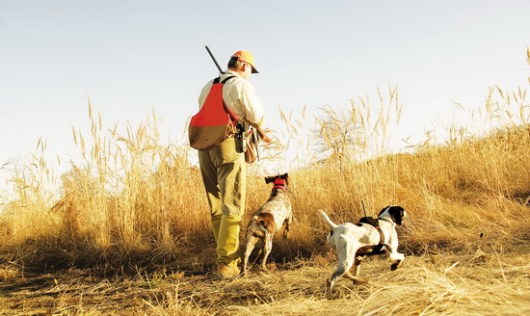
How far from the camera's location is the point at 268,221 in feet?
14.5

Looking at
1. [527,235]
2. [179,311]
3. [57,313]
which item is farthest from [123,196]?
[527,235]

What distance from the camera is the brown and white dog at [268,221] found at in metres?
4.39

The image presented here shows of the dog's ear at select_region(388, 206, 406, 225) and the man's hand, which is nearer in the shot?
the dog's ear at select_region(388, 206, 406, 225)

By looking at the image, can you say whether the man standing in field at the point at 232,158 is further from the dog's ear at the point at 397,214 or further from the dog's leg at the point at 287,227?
the dog's ear at the point at 397,214

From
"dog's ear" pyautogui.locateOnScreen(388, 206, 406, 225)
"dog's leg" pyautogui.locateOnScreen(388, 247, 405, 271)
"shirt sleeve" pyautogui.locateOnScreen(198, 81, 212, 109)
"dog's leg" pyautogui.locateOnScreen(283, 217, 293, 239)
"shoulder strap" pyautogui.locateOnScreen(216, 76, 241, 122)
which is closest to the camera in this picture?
"dog's leg" pyautogui.locateOnScreen(388, 247, 405, 271)

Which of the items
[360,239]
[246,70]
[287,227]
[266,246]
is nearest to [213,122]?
[246,70]

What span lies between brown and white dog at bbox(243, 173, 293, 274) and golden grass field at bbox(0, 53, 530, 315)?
22 centimetres

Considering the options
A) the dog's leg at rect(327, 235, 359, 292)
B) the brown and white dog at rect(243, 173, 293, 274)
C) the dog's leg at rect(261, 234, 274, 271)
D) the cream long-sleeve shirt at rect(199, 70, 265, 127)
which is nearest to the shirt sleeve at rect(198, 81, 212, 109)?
the cream long-sleeve shirt at rect(199, 70, 265, 127)

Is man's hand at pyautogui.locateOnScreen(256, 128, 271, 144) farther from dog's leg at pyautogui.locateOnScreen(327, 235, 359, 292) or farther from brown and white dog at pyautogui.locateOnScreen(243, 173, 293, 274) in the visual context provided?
dog's leg at pyautogui.locateOnScreen(327, 235, 359, 292)

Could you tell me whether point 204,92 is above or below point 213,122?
above

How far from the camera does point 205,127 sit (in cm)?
429

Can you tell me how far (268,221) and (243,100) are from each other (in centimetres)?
124

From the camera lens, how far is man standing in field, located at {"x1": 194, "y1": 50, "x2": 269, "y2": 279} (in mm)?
4254

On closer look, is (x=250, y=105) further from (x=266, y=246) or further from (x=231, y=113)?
(x=266, y=246)
